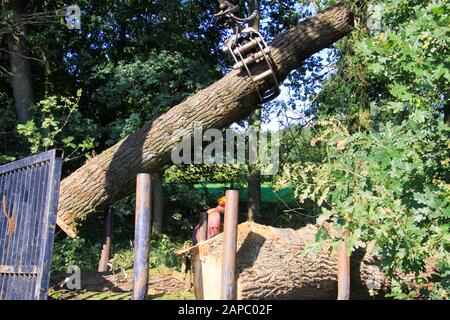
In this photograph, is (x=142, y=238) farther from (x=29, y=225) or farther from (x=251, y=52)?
(x=251, y=52)

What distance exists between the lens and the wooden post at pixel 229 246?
526cm

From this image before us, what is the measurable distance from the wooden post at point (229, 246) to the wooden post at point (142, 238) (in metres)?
0.75

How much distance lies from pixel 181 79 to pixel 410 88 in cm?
816

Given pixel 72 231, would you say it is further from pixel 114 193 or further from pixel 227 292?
pixel 227 292

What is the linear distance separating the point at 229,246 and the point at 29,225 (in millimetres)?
2279

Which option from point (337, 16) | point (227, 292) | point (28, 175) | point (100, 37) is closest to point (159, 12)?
point (100, 37)

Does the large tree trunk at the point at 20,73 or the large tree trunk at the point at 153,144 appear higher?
the large tree trunk at the point at 20,73

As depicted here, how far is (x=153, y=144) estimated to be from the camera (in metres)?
6.97

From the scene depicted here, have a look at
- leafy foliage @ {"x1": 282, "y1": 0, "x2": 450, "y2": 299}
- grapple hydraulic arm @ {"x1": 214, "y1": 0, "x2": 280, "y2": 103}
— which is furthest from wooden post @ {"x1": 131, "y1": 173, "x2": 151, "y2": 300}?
grapple hydraulic arm @ {"x1": 214, "y1": 0, "x2": 280, "y2": 103}

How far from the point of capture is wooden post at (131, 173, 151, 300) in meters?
4.99

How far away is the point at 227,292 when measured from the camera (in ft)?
17.3

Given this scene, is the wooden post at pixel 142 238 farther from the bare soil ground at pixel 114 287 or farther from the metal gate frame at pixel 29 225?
the metal gate frame at pixel 29 225

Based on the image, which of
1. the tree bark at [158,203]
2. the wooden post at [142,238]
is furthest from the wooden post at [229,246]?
the tree bark at [158,203]

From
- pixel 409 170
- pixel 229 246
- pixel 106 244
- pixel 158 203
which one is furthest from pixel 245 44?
pixel 158 203
